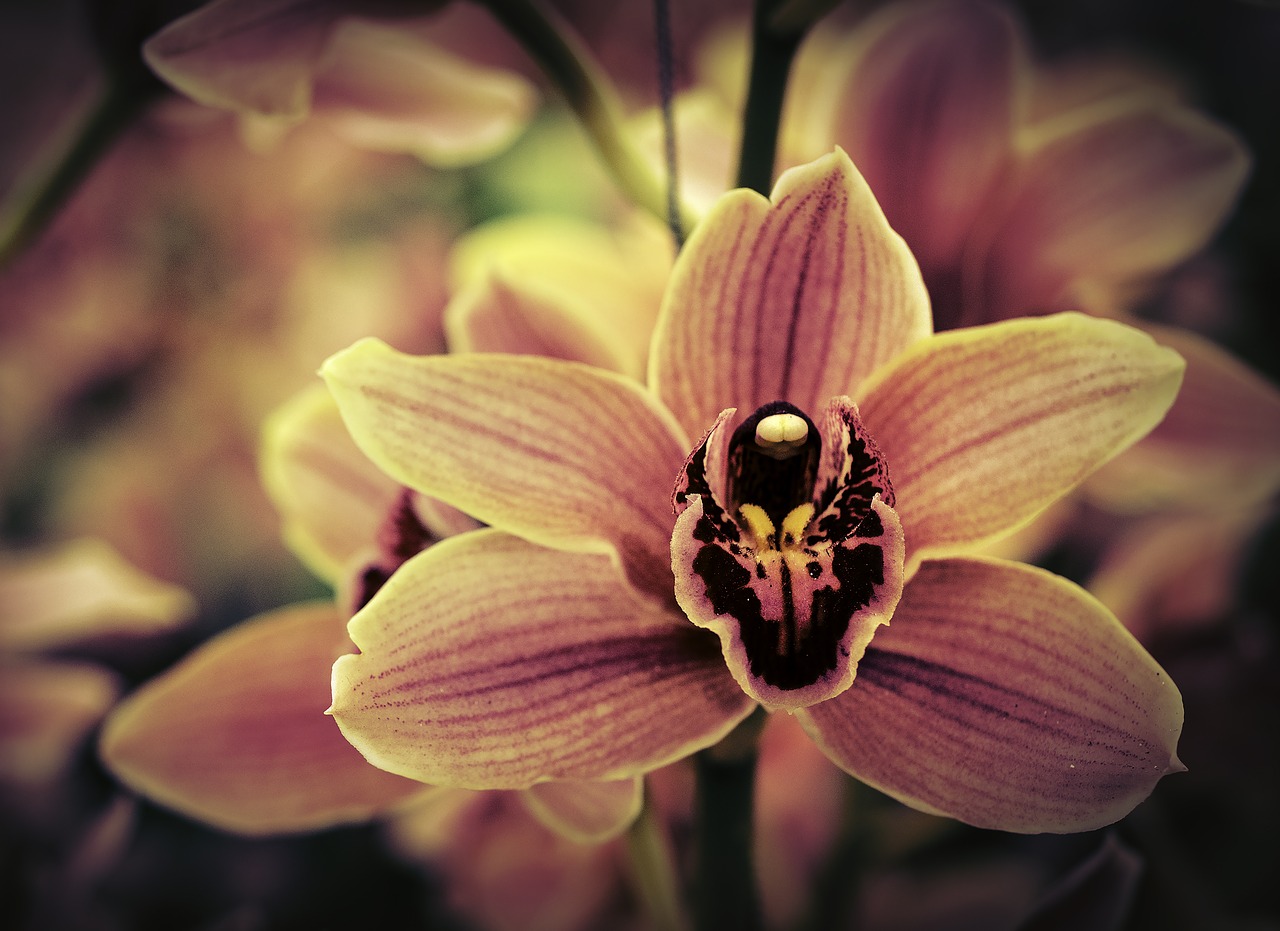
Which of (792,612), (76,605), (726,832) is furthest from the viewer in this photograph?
(76,605)

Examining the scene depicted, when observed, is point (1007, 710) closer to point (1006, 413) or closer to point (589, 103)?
point (1006, 413)

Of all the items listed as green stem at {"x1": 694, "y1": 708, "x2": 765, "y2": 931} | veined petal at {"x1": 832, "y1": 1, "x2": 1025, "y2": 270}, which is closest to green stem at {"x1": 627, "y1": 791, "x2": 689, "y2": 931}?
green stem at {"x1": 694, "y1": 708, "x2": 765, "y2": 931}

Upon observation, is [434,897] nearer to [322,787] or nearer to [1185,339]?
[322,787]

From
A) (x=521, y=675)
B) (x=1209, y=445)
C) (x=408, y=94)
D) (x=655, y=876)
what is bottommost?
(x=655, y=876)

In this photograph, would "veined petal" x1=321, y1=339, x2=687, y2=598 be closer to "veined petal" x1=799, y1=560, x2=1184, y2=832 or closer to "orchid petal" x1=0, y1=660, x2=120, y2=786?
"veined petal" x1=799, y1=560, x2=1184, y2=832

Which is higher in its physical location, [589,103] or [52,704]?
[589,103]

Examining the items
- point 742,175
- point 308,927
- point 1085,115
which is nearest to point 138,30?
point 742,175

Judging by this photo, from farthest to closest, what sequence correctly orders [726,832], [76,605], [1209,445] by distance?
[76,605], [1209,445], [726,832]

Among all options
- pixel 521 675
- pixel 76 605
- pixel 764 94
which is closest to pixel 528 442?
pixel 521 675
